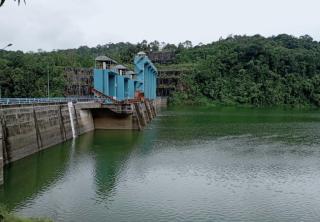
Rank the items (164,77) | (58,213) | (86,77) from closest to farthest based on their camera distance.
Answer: (58,213) < (86,77) < (164,77)

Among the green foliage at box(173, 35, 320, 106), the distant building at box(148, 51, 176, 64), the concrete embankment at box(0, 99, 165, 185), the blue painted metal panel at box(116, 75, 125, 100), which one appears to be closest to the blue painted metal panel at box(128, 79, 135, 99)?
the blue painted metal panel at box(116, 75, 125, 100)

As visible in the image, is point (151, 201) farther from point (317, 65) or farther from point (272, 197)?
point (317, 65)

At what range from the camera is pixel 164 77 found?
11175 cm

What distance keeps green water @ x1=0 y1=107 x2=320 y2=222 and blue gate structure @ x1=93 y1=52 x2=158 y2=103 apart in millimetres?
10284

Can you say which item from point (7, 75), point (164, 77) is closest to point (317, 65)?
point (164, 77)

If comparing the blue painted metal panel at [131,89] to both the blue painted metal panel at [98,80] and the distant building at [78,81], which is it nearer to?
the blue painted metal panel at [98,80]

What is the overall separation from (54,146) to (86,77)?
56873 mm

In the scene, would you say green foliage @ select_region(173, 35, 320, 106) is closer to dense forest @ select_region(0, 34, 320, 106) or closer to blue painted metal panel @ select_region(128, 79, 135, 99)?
dense forest @ select_region(0, 34, 320, 106)

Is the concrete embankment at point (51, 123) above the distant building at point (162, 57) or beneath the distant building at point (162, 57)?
beneath

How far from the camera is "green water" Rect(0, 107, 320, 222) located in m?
18.4

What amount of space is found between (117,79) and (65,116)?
16954 mm

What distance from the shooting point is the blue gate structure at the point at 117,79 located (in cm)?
4772

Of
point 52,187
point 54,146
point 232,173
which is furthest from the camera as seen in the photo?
point 54,146

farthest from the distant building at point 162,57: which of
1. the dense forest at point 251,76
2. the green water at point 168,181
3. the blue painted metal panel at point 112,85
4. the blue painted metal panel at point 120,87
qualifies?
the green water at point 168,181
